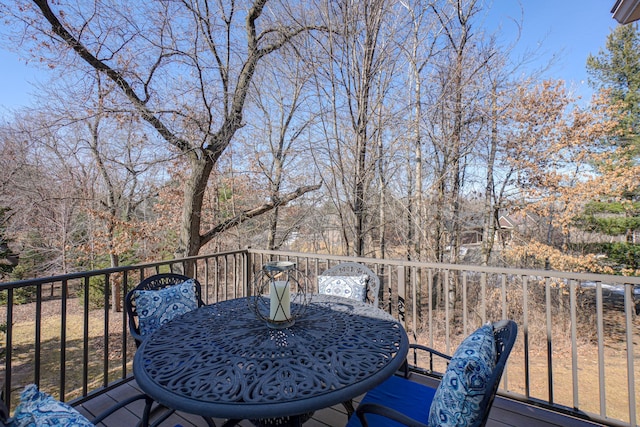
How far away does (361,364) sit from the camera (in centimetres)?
136

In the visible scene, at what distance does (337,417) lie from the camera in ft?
6.84

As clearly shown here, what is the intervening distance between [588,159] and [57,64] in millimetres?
11560

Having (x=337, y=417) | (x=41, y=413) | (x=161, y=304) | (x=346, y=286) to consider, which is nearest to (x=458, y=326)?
(x=346, y=286)

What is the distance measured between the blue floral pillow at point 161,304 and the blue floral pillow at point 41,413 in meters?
1.41

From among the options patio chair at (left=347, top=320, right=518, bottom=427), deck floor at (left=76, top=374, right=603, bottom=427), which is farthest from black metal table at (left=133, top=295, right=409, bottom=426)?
deck floor at (left=76, top=374, right=603, bottom=427)

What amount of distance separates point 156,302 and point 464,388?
207 cm

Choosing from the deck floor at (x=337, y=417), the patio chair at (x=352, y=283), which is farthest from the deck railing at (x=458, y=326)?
the deck floor at (x=337, y=417)

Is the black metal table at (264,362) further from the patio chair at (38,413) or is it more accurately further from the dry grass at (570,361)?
the dry grass at (570,361)

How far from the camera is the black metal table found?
1124mm

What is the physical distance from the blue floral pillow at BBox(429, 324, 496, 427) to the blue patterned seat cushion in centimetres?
156

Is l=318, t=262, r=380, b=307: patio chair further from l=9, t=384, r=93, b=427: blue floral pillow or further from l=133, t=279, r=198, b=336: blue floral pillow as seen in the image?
l=9, t=384, r=93, b=427: blue floral pillow

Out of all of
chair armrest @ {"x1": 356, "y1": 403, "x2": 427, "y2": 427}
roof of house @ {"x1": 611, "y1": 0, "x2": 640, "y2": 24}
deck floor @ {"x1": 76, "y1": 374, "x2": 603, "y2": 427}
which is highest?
roof of house @ {"x1": 611, "y1": 0, "x2": 640, "y2": 24}

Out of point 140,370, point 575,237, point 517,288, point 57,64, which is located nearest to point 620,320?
point 575,237

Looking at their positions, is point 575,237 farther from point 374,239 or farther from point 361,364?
point 361,364
